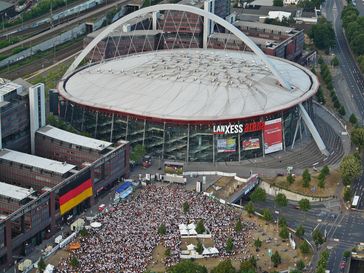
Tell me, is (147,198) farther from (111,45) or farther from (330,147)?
(111,45)

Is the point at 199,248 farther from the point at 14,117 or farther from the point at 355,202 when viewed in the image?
the point at 14,117

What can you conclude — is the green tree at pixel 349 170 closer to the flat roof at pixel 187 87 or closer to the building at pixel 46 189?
the flat roof at pixel 187 87

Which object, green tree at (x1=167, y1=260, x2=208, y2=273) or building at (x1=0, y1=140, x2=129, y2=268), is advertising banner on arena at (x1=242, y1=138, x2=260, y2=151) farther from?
green tree at (x1=167, y1=260, x2=208, y2=273)

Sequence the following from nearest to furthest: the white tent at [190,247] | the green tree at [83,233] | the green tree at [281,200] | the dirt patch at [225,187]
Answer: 1. the white tent at [190,247]
2. the green tree at [83,233]
3. the green tree at [281,200]
4. the dirt patch at [225,187]

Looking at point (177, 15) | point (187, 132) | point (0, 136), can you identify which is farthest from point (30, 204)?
point (177, 15)

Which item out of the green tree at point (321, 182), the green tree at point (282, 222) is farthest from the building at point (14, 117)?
the green tree at point (321, 182)
